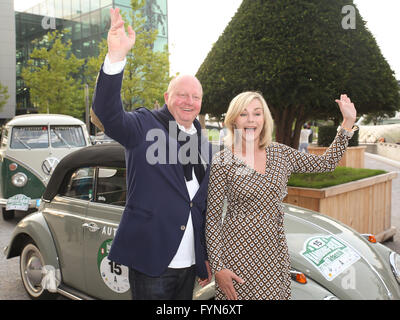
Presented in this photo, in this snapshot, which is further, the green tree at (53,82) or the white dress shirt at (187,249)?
the green tree at (53,82)

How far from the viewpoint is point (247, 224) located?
2.13m

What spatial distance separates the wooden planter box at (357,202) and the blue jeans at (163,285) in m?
3.16

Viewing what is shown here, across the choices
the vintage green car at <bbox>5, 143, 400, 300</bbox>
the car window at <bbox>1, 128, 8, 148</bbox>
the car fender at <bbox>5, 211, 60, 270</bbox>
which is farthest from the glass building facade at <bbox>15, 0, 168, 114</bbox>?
the vintage green car at <bbox>5, 143, 400, 300</bbox>

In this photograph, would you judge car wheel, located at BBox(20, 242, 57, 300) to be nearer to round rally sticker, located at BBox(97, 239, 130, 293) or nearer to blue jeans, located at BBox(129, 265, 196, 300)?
round rally sticker, located at BBox(97, 239, 130, 293)

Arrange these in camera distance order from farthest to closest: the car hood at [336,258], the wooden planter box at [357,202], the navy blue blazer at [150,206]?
the wooden planter box at [357,202]
the car hood at [336,258]
the navy blue blazer at [150,206]

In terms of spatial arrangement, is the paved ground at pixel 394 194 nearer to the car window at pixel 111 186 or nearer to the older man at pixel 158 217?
the car window at pixel 111 186

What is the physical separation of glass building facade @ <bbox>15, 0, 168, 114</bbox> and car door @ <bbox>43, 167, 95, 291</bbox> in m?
25.3

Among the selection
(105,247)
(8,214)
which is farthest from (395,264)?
(8,214)

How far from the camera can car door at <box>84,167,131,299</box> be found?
127 inches

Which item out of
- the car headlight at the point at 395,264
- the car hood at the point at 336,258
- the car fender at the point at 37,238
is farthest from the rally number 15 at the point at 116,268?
the car headlight at the point at 395,264

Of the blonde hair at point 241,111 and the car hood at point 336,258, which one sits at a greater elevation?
the blonde hair at point 241,111

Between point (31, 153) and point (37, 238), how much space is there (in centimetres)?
438

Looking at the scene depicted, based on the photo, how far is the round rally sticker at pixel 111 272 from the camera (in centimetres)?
312
